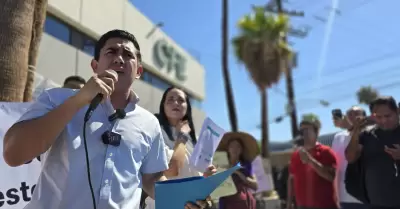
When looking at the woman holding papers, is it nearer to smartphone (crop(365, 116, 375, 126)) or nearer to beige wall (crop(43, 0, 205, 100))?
smartphone (crop(365, 116, 375, 126))

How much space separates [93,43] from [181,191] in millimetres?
12302

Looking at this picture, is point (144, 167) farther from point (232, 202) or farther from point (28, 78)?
point (232, 202)

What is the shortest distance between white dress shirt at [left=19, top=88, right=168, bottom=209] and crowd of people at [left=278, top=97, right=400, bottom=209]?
2.94m

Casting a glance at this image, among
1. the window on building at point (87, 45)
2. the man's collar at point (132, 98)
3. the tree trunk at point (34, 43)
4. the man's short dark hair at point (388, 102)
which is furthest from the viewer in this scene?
the window on building at point (87, 45)

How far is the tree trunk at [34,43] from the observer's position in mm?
3256

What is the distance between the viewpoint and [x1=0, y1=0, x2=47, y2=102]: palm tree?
2.82m

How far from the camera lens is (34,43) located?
131 inches

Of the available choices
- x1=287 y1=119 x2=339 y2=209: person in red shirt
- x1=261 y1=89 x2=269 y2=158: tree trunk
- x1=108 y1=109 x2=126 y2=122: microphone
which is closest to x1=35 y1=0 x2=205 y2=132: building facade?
x1=108 y1=109 x2=126 y2=122: microphone

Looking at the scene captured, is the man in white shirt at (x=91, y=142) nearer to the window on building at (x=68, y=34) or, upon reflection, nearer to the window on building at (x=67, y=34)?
the window on building at (x=68, y=34)

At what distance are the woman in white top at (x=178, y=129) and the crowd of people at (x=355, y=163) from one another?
1.87 metres

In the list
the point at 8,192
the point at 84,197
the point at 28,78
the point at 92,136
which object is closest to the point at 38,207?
the point at 84,197

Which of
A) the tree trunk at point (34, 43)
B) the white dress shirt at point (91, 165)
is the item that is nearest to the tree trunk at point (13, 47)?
the tree trunk at point (34, 43)

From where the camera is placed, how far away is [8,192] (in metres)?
2.85

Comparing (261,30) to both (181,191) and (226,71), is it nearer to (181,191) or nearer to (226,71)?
(226,71)
